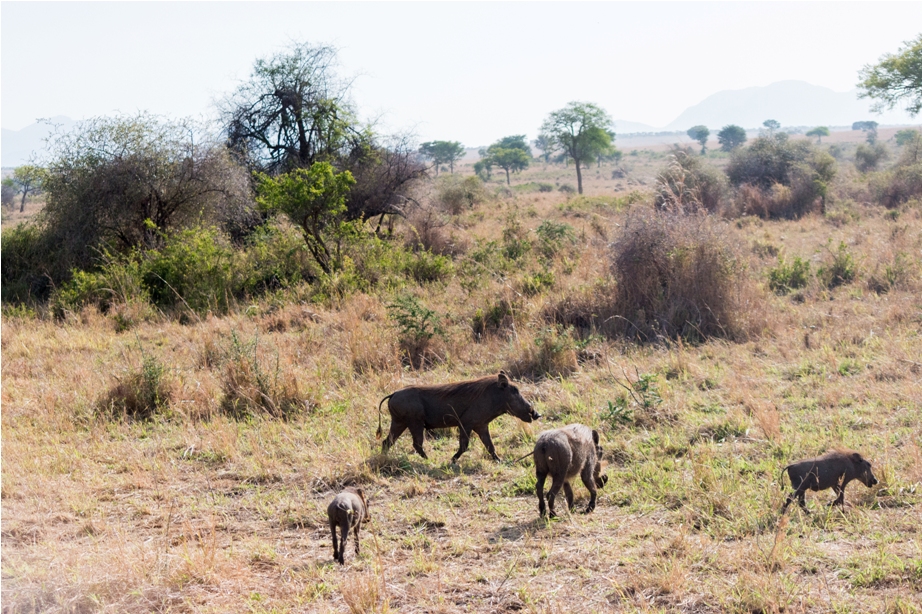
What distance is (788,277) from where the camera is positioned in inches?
455

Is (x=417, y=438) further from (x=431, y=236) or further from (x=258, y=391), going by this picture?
(x=431, y=236)

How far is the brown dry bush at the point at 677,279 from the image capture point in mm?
9195

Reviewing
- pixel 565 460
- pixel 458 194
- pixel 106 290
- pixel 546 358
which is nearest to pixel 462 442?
pixel 565 460

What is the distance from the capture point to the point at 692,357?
8070 mm

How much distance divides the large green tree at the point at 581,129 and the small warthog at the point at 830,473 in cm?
4334

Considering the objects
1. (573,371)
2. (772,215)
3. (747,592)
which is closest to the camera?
(747,592)

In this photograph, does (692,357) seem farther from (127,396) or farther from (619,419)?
(127,396)

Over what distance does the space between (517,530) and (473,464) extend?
45.3 inches

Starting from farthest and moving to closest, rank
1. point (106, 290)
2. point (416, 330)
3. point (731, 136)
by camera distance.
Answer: point (731, 136) → point (106, 290) → point (416, 330)

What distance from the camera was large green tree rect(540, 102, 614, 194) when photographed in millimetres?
46625

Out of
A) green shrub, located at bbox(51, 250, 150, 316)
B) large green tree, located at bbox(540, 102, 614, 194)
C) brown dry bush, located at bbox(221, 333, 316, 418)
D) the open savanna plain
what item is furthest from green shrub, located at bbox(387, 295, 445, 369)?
large green tree, located at bbox(540, 102, 614, 194)

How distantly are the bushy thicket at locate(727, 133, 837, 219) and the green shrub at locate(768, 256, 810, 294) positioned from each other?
1006 centimetres

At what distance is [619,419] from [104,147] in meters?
13.4

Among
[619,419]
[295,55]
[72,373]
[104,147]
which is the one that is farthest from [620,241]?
[295,55]
